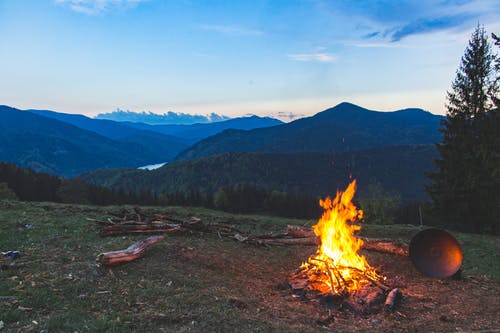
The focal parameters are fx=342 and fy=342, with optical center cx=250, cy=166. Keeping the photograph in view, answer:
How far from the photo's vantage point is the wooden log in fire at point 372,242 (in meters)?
13.2

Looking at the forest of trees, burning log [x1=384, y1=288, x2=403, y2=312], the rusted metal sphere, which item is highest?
the rusted metal sphere

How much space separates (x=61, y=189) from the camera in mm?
62656

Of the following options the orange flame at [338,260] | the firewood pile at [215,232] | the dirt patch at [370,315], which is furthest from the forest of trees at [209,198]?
the orange flame at [338,260]

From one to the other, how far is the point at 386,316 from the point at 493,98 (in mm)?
24406

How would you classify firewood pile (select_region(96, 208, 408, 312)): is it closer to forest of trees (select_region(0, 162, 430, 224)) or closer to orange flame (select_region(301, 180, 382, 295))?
orange flame (select_region(301, 180, 382, 295))

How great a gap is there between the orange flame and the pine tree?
17.5m

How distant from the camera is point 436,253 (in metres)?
11.3

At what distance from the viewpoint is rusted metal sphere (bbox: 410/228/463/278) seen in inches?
428

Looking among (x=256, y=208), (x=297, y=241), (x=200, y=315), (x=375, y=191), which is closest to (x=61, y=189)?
(x=256, y=208)

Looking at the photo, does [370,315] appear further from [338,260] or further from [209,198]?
[209,198]

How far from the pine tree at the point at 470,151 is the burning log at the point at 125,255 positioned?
23.7 m

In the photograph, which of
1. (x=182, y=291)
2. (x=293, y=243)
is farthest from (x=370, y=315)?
(x=293, y=243)

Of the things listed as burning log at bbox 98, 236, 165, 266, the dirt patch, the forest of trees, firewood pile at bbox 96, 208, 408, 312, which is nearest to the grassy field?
the dirt patch

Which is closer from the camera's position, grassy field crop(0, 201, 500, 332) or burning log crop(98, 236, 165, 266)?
grassy field crop(0, 201, 500, 332)
